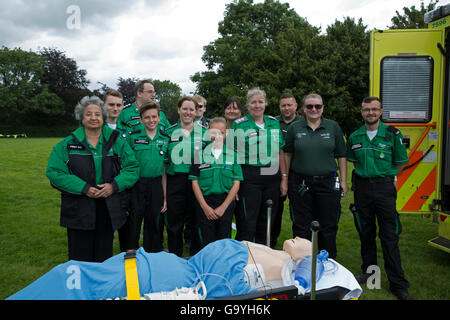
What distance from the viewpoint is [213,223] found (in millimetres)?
4266

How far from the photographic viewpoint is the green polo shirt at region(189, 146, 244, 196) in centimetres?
421

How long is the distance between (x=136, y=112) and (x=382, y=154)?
3316 mm

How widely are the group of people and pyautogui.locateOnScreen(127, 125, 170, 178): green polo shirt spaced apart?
1 cm

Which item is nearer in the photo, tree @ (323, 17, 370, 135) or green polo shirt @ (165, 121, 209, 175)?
green polo shirt @ (165, 121, 209, 175)

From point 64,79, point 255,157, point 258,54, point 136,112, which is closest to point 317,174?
point 255,157

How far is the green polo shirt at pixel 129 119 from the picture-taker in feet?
15.9

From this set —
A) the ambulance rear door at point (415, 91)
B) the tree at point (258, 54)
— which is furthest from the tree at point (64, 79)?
the ambulance rear door at point (415, 91)

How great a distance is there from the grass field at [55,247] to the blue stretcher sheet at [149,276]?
2.12 meters

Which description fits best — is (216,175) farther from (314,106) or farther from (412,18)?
(412,18)

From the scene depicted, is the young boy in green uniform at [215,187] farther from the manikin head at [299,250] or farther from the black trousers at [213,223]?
the manikin head at [299,250]

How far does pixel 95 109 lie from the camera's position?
364cm

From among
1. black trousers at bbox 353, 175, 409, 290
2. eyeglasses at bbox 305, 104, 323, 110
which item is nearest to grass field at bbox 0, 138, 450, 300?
black trousers at bbox 353, 175, 409, 290

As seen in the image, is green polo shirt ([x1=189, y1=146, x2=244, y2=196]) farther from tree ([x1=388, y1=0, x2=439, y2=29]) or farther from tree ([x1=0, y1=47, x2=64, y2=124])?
tree ([x1=0, y1=47, x2=64, y2=124])
